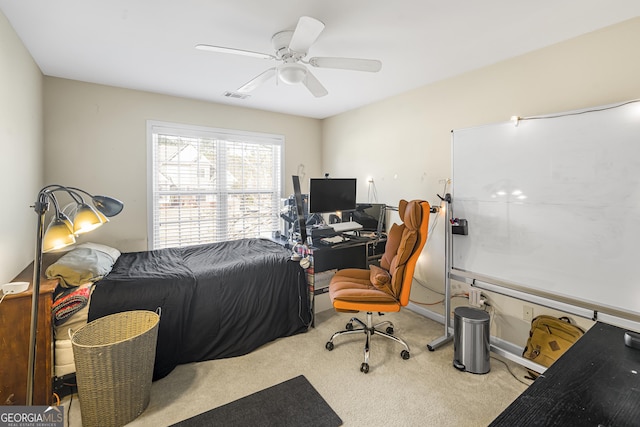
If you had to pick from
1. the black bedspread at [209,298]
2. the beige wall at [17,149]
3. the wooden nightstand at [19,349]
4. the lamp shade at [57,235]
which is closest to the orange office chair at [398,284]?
the black bedspread at [209,298]

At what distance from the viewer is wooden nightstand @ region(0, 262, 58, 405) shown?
1.78 meters

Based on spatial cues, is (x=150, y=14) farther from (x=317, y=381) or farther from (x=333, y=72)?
(x=317, y=381)

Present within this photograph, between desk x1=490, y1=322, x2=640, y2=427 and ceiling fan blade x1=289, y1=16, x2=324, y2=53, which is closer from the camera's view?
desk x1=490, y1=322, x2=640, y2=427

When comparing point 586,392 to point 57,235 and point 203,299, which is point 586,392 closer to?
point 57,235

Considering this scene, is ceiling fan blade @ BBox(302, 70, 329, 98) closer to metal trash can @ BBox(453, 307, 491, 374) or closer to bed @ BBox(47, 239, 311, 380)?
bed @ BBox(47, 239, 311, 380)

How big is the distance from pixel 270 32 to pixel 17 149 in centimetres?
196

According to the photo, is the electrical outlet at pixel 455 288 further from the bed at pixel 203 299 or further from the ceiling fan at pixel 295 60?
the ceiling fan at pixel 295 60

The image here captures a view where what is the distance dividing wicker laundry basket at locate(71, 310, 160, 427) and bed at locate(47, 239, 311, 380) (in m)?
0.27

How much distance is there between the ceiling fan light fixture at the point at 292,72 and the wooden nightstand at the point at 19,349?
Result: 2028 mm

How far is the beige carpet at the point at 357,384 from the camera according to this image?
1.90 meters

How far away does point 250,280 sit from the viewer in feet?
8.93

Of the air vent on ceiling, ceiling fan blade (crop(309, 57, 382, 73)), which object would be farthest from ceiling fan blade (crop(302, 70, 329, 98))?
the air vent on ceiling

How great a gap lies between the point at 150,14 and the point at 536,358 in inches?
135

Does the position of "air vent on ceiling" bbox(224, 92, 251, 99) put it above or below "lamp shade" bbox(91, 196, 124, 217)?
above
